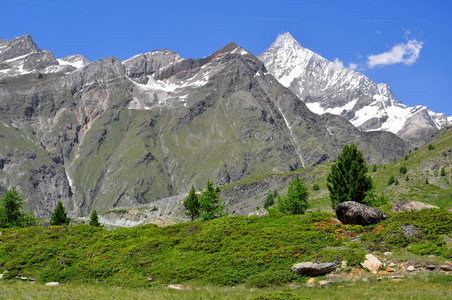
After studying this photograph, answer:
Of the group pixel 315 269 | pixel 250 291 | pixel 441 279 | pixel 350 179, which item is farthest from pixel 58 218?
pixel 441 279

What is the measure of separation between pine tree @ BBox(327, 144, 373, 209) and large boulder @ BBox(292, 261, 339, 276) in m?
30.9

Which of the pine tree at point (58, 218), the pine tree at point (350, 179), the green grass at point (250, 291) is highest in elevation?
the pine tree at point (350, 179)

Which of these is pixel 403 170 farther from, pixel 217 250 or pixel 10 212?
pixel 10 212

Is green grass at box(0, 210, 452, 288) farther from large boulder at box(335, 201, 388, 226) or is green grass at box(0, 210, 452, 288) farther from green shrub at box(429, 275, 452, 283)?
green shrub at box(429, 275, 452, 283)

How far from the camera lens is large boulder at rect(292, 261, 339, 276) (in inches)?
1268

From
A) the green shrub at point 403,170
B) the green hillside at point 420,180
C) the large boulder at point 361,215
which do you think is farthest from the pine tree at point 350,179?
the green shrub at point 403,170

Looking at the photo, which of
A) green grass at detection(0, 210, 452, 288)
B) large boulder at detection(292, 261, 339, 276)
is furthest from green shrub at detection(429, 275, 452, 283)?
large boulder at detection(292, 261, 339, 276)

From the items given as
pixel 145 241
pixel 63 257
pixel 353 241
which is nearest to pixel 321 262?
pixel 353 241

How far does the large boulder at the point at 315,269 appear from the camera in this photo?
32219mm

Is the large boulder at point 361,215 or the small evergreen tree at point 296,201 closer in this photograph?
the large boulder at point 361,215

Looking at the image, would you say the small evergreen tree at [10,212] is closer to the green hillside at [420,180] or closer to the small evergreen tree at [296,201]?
the small evergreen tree at [296,201]

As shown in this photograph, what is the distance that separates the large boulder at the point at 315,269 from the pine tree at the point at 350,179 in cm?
3090

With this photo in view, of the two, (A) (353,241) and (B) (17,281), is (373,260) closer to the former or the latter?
(A) (353,241)

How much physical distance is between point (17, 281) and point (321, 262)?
26.9 m
